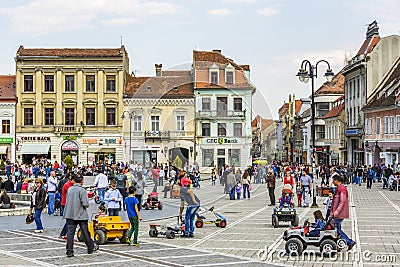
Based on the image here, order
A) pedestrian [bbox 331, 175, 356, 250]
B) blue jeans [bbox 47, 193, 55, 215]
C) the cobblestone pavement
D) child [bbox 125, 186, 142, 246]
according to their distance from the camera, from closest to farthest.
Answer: the cobblestone pavement, pedestrian [bbox 331, 175, 356, 250], child [bbox 125, 186, 142, 246], blue jeans [bbox 47, 193, 55, 215]

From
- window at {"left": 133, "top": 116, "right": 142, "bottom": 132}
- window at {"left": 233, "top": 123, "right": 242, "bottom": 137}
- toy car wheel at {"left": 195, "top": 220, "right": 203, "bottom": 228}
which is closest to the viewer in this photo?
toy car wheel at {"left": 195, "top": 220, "right": 203, "bottom": 228}

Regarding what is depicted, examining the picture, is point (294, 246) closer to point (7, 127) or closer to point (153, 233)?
point (153, 233)

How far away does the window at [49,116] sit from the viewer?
71.8m

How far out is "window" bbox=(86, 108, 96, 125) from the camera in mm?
71938

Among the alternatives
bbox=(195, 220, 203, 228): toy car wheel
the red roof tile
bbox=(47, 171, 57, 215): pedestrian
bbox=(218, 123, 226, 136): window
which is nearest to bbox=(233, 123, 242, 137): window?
bbox=(218, 123, 226, 136): window

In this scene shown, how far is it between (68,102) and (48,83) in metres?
2.76

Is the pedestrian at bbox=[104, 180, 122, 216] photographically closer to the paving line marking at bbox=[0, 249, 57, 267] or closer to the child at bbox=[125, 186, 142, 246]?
the child at bbox=[125, 186, 142, 246]

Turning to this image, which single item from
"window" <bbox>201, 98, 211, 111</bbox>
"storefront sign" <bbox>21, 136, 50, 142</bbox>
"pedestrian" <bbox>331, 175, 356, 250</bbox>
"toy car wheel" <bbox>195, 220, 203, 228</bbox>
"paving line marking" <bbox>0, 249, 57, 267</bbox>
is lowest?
"paving line marking" <bbox>0, 249, 57, 267</bbox>

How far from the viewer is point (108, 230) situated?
696 inches

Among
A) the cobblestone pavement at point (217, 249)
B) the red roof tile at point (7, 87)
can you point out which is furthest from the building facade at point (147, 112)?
the cobblestone pavement at point (217, 249)

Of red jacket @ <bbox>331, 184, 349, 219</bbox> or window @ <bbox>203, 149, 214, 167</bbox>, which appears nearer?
red jacket @ <bbox>331, 184, 349, 219</bbox>

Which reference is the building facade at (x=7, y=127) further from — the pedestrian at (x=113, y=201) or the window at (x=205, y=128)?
Answer: the pedestrian at (x=113, y=201)

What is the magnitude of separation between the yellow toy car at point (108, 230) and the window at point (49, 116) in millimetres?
55426

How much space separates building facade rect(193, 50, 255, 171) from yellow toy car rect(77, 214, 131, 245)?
23.6 feet
